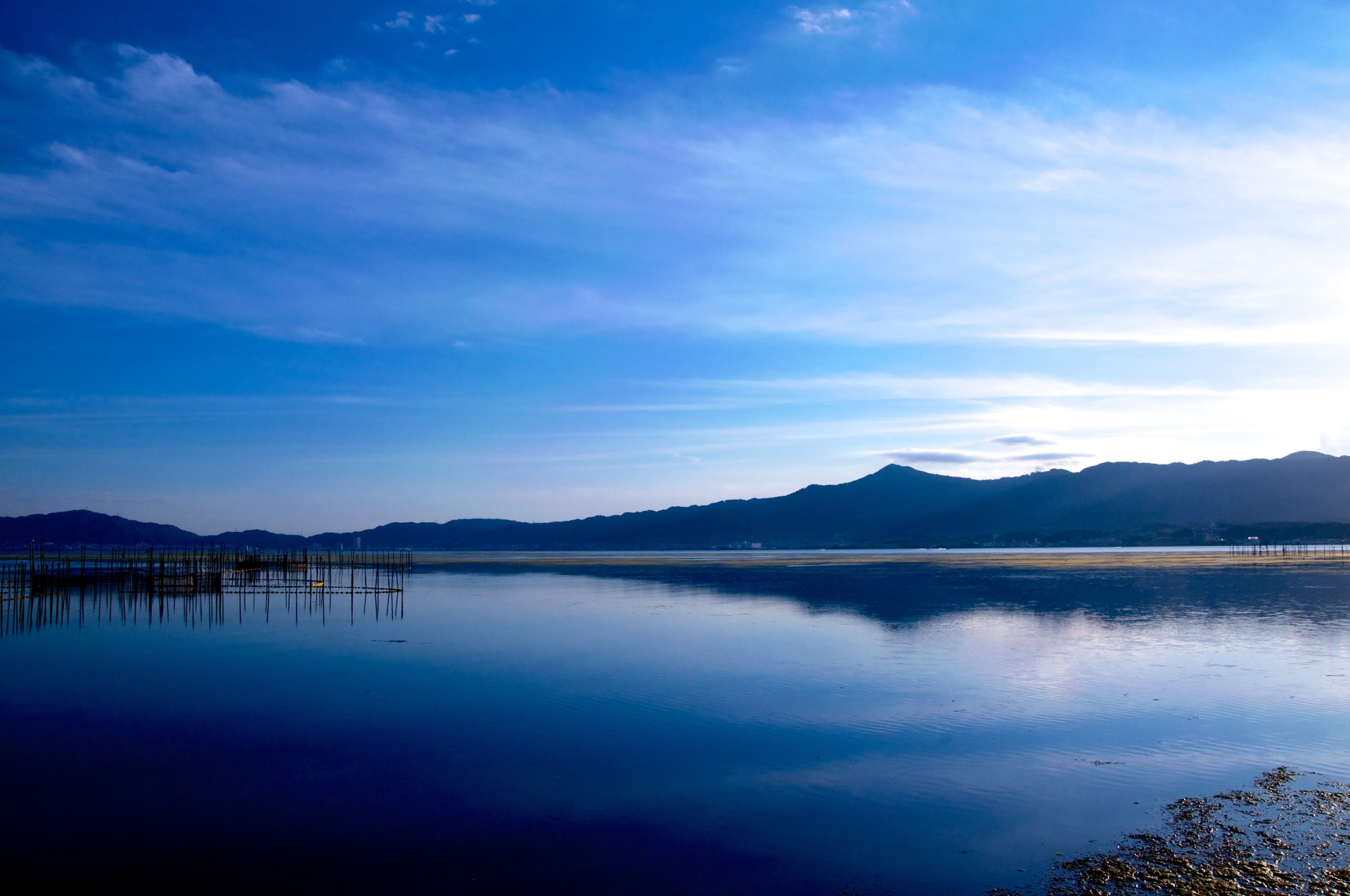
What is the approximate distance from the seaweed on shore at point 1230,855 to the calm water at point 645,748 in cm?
39


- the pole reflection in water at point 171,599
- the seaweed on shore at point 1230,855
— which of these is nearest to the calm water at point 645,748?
the seaweed on shore at point 1230,855

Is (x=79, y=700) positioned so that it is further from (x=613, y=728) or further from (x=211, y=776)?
(x=613, y=728)

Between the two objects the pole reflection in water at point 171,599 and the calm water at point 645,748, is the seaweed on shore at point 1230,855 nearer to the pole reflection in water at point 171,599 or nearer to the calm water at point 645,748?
the calm water at point 645,748

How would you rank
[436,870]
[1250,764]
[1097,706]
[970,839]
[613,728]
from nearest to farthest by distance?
[436,870], [970,839], [1250,764], [613,728], [1097,706]

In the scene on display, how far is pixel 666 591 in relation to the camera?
41250 millimetres

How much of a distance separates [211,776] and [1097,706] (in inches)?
559

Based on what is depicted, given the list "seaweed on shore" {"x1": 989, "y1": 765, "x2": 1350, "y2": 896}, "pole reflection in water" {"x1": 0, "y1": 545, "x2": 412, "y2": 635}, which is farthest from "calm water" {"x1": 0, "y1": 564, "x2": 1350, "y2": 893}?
"pole reflection in water" {"x1": 0, "y1": 545, "x2": 412, "y2": 635}

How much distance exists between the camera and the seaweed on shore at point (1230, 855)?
6949 mm

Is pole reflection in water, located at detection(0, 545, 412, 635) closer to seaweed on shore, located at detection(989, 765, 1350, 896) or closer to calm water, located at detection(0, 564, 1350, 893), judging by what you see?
calm water, located at detection(0, 564, 1350, 893)

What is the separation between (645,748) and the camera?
39.4 ft

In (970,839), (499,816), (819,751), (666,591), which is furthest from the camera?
(666,591)

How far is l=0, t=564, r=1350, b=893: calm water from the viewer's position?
8117mm

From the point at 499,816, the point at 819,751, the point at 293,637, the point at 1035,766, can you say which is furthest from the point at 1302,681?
the point at 293,637

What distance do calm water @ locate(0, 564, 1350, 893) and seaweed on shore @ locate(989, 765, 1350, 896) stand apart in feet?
1.26
